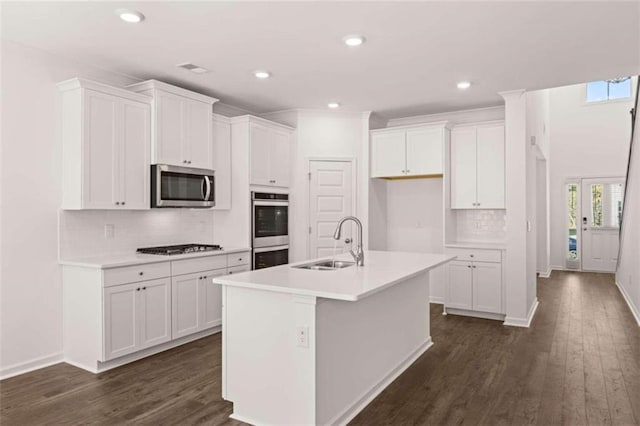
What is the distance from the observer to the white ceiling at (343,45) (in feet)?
9.62

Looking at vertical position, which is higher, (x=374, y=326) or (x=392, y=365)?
(x=374, y=326)

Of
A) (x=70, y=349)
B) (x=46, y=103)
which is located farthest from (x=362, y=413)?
(x=46, y=103)

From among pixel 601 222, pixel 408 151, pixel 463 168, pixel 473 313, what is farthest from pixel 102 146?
pixel 601 222

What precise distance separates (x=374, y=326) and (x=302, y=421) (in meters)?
0.94

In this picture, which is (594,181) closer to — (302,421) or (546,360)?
(546,360)

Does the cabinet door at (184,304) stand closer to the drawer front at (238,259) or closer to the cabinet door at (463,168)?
the drawer front at (238,259)

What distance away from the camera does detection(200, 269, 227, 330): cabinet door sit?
4.47 metres

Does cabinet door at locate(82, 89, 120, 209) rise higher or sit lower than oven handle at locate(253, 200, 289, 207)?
higher

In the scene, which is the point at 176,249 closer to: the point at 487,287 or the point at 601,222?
the point at 487,287

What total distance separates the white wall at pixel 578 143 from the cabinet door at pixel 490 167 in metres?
5.15

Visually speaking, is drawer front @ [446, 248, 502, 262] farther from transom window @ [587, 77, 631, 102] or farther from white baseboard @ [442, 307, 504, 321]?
transom window @ [587, 77, 631, 102]

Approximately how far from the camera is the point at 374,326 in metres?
3.22

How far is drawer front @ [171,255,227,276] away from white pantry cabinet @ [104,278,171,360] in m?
0.16

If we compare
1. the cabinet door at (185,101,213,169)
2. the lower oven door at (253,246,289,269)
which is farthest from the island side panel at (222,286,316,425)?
the lower oven door at (253,246,289,269)
